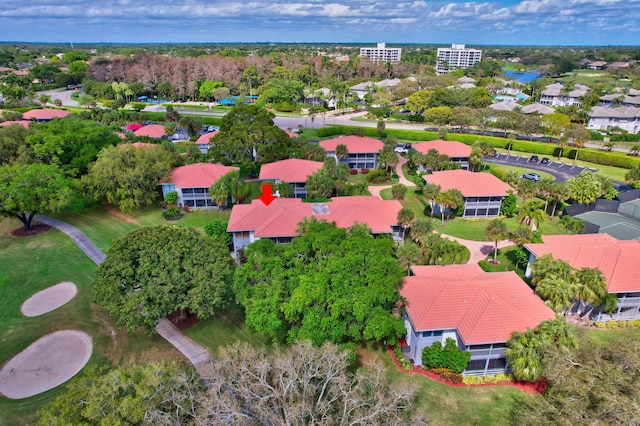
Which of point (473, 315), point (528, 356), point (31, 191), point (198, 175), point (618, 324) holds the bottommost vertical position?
point (618, 324)

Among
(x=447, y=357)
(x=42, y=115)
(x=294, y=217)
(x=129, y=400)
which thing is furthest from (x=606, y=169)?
(x=42, y=115)

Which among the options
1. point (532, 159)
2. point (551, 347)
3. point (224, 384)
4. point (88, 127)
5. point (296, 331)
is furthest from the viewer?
point (532, 159)

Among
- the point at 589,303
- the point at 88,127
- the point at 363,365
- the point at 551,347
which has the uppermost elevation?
the point at 88,127

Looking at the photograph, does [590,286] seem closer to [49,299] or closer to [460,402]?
[460,402]

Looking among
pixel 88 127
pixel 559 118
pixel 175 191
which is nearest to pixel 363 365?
pixel 175 191

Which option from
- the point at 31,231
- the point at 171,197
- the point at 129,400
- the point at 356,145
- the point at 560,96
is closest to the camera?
the point at 129,400

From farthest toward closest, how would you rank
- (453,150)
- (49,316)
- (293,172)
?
(453,150)
(293,172)
(49,316)

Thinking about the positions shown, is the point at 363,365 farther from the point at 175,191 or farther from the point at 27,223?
the point at 27,223

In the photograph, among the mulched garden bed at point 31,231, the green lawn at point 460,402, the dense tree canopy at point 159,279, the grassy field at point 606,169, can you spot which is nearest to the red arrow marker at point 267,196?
the dense tree canopy at point 159,279
